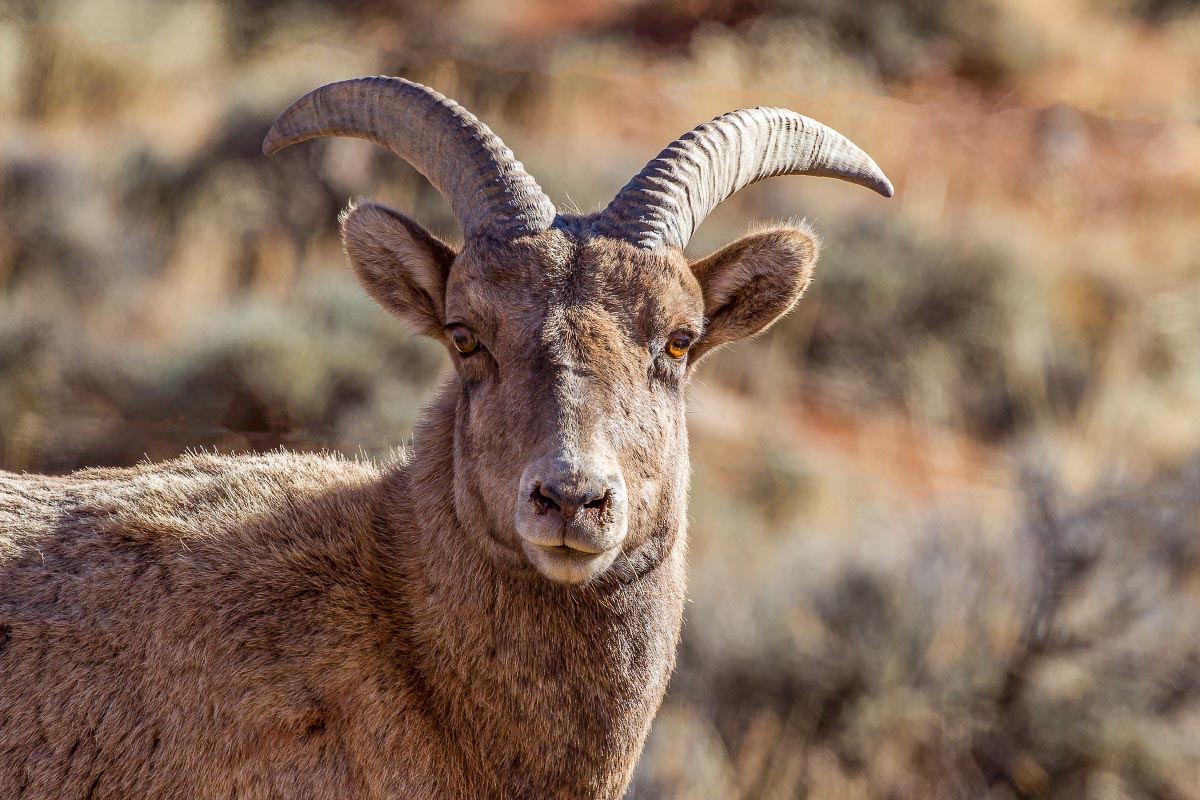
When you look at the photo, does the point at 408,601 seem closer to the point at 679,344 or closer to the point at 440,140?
the point at 679,344

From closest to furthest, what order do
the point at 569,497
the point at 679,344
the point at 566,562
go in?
the point at 569,497
the point at 566,562
the point at 679,344

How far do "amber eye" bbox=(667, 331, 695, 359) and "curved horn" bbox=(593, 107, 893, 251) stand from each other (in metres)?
0.35

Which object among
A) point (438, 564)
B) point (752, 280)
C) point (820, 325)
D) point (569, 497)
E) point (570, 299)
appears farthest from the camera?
point (820, 325)

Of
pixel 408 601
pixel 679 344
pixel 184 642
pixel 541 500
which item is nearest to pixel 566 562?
pixel 541 500

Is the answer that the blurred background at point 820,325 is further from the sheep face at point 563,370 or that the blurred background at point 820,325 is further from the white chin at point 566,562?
the white chin at point 566,562

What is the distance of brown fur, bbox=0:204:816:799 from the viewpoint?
400 cm

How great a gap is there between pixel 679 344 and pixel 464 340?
82 cm

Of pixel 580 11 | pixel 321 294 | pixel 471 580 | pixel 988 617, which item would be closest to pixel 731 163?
pixel 471 580

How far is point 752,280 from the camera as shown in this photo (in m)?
5.03

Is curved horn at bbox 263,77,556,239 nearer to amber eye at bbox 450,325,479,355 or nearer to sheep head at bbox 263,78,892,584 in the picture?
sheep head at bbox 263,78,892,584

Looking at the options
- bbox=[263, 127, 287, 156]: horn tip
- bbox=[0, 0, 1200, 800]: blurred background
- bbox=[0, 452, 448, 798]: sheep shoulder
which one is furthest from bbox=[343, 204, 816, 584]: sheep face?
bbox=[0, 0, 1200, 800]: blurred background

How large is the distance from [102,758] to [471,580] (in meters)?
1.35

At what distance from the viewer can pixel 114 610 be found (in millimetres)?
4156

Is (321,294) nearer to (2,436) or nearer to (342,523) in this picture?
(2,436)
